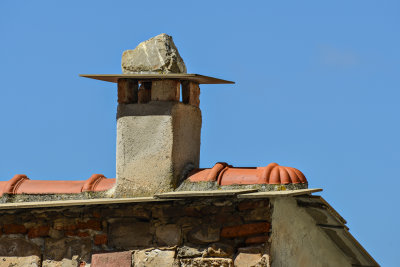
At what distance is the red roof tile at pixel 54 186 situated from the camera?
7582mm

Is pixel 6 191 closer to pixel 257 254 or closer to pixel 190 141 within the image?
pixel 190 141

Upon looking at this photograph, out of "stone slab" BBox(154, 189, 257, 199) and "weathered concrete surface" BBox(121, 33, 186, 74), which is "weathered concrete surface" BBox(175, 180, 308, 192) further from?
"weathered concrete surface" BBox(121, 33, 186, 74)

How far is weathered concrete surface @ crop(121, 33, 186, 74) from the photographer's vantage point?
24.7 feet

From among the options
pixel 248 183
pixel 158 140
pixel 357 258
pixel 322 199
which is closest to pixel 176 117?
pixel 158 140

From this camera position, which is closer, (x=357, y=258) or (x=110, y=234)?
(x=110, y=234)

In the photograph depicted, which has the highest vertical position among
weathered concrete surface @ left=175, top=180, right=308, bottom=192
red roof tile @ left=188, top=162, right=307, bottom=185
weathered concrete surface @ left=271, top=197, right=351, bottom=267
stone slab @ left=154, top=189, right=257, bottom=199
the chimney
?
the chimney

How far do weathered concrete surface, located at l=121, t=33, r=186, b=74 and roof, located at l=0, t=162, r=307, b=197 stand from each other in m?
0.95

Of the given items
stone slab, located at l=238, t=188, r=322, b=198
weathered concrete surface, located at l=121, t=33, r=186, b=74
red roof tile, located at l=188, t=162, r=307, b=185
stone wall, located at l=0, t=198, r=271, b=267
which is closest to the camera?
stone slab, located at l=238, t=188, r=322, b=198

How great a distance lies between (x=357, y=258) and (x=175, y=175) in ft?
6.37

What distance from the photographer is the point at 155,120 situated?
7.28 meters

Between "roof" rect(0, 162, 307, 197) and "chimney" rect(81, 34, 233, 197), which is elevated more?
"chimney" rect(81, 34, 233, 197)

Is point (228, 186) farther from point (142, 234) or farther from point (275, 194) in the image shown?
point (142, 234)

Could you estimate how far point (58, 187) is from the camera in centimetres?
770

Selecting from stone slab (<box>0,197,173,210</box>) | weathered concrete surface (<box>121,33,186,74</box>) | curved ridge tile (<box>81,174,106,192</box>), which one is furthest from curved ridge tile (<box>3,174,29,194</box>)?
weathered concrete surface (<box>121,33,186,74</box>)
